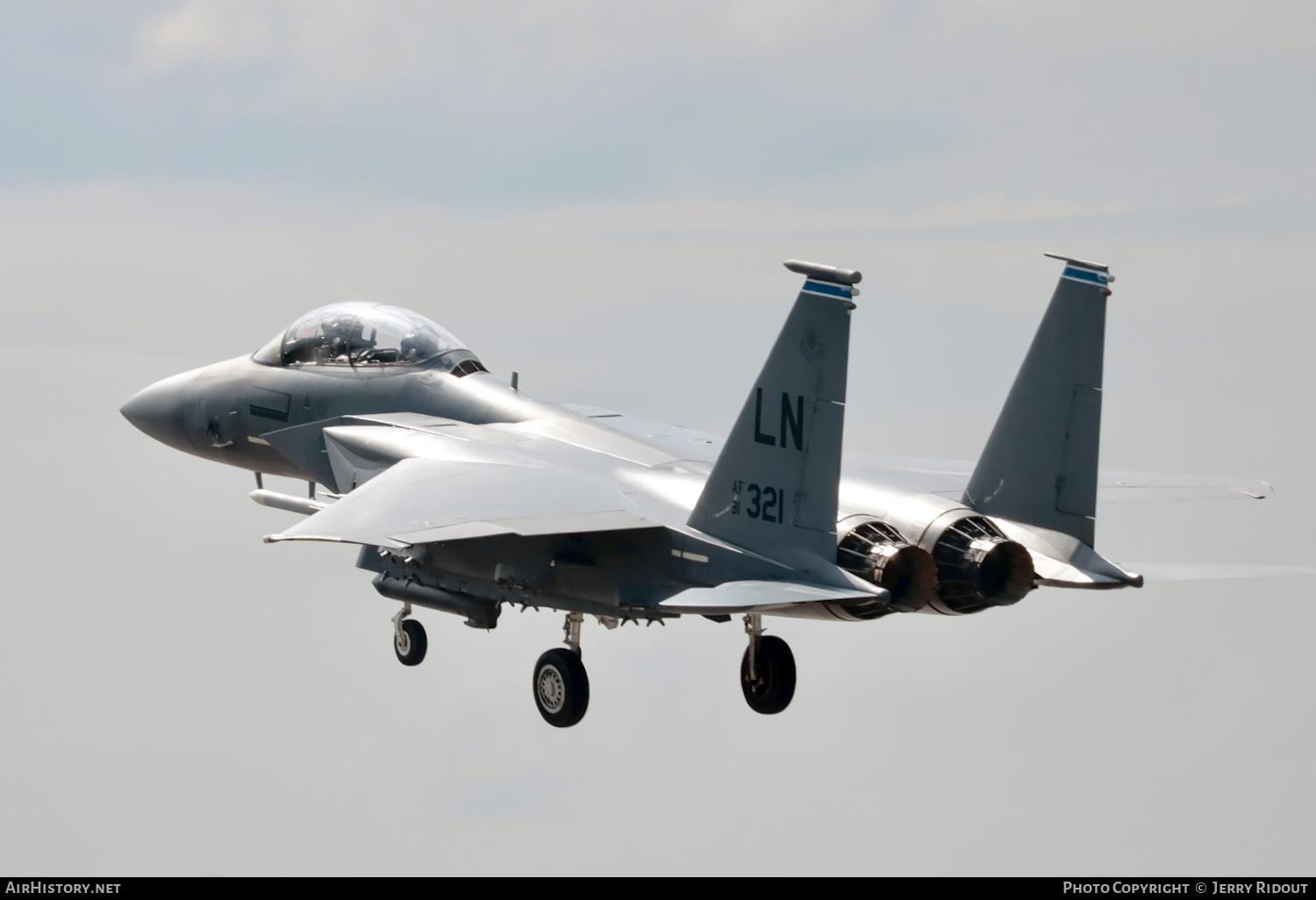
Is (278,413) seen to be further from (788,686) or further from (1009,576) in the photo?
(1009,576)

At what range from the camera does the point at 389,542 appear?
16.8m

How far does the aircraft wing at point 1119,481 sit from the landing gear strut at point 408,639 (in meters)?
5.38

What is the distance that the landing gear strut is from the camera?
69.5ft

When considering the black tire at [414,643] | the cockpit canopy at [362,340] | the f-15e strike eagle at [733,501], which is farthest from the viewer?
the cockpit canopy at [362,340]

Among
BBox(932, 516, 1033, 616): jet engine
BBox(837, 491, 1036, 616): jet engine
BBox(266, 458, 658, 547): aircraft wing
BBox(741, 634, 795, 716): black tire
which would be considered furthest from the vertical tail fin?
BBox(741, 634, 795, 716): black tire

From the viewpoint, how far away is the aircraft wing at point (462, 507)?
1697 cm

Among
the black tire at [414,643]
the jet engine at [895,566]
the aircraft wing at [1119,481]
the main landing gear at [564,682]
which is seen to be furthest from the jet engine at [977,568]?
the black tire at [414,643]

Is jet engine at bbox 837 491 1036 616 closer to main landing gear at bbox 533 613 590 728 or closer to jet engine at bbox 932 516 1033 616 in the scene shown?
jet engine at bbox 932 516 1033 616

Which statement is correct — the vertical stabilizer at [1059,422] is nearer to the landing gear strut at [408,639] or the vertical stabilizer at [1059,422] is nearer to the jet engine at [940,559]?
the jet engine at [940,559]

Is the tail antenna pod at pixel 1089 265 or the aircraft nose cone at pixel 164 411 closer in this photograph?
the tail antenna pod at pixel 1089 265

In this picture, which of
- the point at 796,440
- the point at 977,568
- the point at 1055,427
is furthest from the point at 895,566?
the point at 1055,427

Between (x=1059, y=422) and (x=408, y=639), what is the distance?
8.25 m

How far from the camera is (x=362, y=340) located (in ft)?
72.6

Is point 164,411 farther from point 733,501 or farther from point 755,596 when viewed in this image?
point 755,596
